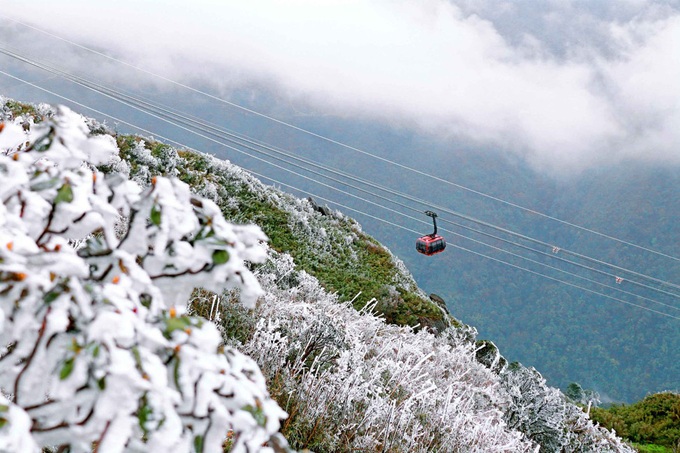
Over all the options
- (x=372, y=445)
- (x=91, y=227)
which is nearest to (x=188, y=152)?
(x=372, y=445)

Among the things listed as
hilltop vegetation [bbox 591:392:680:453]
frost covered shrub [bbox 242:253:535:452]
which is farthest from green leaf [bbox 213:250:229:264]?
hilltop vegetation [bbox 591:392:680:453]

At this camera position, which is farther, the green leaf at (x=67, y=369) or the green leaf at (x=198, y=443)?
the green leaf at (x=198, y=443)

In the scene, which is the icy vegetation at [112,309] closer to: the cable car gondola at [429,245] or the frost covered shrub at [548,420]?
the frost covered shrub at [548,420]

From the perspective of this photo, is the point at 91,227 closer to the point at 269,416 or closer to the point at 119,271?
the point at 119,271

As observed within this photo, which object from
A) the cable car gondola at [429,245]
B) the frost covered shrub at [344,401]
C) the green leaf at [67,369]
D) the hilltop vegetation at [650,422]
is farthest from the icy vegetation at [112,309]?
the cable car gondola at [429,245]

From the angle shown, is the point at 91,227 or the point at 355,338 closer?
the point at 91,227

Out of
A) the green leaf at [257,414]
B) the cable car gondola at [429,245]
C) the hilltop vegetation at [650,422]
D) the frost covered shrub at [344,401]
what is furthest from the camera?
the cable car gondola at [429,245]

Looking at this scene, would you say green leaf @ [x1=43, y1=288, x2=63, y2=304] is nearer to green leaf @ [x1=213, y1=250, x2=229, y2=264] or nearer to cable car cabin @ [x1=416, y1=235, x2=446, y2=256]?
green leaf @ [x1=213, y1=250, x2=229, y2=264]
